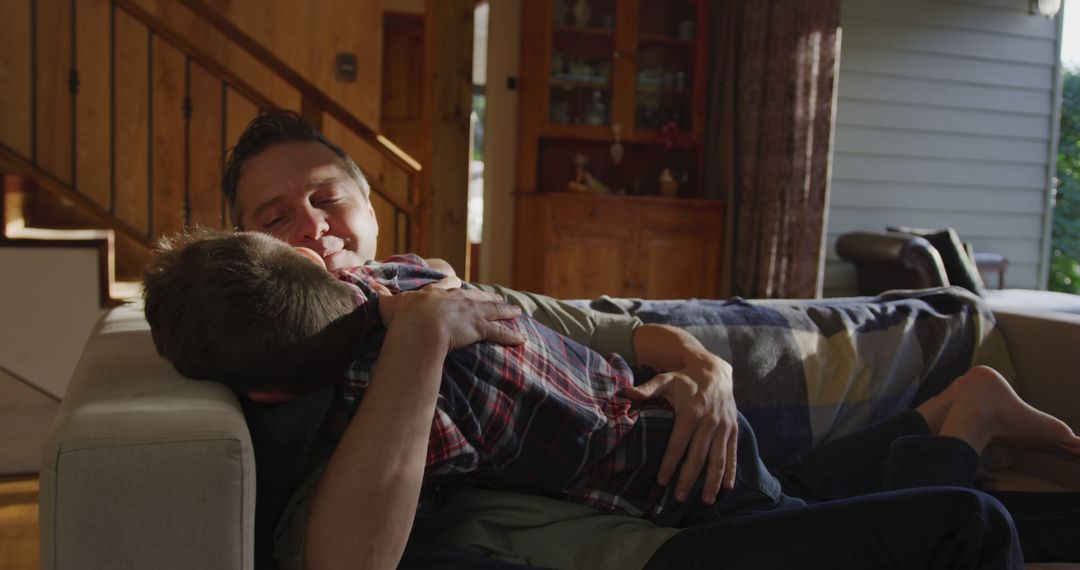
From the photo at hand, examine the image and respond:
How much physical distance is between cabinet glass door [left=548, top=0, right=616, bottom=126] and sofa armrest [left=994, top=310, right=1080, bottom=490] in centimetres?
372

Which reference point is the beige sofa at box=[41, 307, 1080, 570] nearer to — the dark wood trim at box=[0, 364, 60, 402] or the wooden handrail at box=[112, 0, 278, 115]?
the dark wood trim at box=[0, 364, 60, 402]

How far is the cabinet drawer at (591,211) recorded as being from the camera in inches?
206

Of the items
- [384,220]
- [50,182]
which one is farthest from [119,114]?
[50,182]

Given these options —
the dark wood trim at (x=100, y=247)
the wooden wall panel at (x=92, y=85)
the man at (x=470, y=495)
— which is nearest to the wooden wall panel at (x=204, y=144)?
the wooden wall panel at (x=92, y=85)

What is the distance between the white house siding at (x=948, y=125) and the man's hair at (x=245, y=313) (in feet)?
16.9

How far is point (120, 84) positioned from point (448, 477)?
4.68 meters

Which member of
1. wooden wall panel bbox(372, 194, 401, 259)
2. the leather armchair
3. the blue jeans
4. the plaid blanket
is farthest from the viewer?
wooden wall panel bbox(372, 194, 401, 259)

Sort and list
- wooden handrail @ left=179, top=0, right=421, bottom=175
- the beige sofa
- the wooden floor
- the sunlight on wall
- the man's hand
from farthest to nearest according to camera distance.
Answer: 1. the sunlight on wall
2. wooden handrail @ left=179, top=0, right=421, bottom=175
3. the wooden floor
4. the man's hand
5. the beige sofa

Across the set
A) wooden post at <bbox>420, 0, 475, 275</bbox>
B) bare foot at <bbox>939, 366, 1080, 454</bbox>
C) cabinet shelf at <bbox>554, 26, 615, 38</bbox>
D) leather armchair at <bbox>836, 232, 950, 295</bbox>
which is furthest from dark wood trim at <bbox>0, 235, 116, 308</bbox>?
leather armchair at <bbox>836, 232, 950, 295</bbox>

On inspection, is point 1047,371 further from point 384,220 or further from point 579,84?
point 384,220

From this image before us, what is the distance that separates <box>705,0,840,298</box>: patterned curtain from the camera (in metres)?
5.08

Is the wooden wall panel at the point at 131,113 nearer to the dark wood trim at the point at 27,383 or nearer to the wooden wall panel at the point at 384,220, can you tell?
the wooden wall panel at the point at 384,220

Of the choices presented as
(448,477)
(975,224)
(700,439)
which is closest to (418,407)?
(448,477)

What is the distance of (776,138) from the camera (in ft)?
17.2
